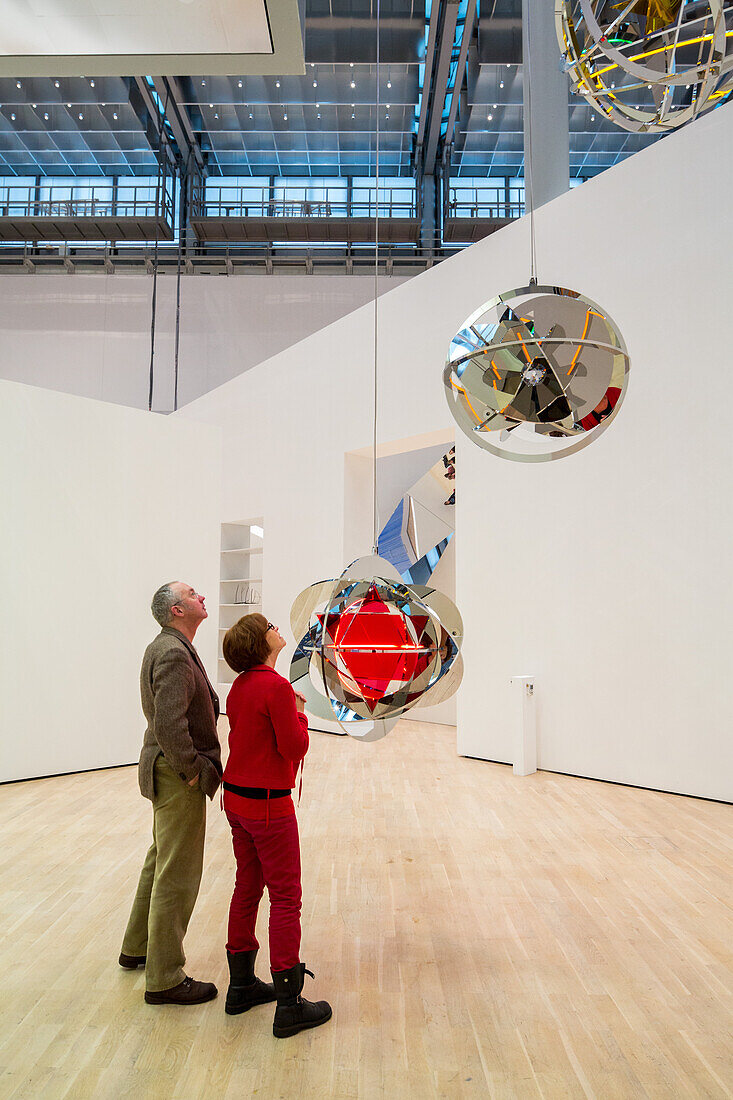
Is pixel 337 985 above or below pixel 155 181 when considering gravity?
below

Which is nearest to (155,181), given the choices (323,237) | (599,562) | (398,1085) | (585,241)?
(323,237)

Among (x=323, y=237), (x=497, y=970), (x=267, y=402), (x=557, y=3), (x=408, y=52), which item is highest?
(x=408, y=52)

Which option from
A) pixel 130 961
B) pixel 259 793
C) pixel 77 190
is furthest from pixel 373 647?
pixel 77 190

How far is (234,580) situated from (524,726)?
616 centimetres

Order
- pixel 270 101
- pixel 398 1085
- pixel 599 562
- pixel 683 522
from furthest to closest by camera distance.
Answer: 1. pixel 270 101
2. pixel 599 562
3. pixel 683 522
4. pixel 398 1085

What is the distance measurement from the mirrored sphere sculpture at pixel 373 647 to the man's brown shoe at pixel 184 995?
104 centimetres

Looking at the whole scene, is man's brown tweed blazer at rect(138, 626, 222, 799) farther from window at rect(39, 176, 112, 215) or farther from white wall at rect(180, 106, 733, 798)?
window at rect(39, 176, 112, 215)

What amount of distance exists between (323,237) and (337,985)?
470 inches

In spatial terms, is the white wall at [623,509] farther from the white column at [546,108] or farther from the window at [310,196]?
the window at [310,196]

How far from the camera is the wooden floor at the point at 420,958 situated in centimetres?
223

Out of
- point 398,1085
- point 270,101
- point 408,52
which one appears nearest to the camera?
point 398,1085

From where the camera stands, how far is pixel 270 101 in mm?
10492

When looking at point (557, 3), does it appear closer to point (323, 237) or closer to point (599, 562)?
point (599, 562)

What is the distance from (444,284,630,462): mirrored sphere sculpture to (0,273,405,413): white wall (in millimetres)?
11765
